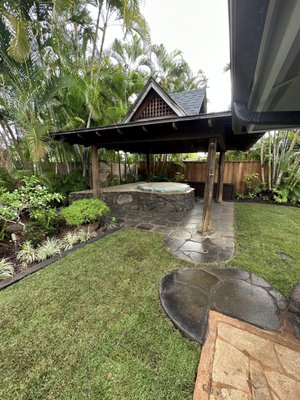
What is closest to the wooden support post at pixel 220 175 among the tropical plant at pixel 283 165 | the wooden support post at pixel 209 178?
the tropical plant at pixel 283 165

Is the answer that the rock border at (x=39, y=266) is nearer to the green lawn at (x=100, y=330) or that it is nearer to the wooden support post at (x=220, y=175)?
the green lawn at (x=100, y=330)

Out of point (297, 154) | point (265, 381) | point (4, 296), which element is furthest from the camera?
point (297, 154)

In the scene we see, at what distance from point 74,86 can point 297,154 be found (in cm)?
854

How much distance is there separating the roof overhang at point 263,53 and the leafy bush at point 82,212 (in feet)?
11.4

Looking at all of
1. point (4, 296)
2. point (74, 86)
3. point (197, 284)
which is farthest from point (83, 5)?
point (197, 284)

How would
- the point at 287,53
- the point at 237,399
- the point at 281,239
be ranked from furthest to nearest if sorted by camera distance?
the point at 281,239 < the point at 237,399 < the point at 287,53

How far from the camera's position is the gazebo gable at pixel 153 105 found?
6375 mm

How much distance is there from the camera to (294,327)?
1.73 metres

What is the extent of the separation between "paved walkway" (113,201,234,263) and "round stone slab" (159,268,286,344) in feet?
1.58

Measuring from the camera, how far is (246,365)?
137cm

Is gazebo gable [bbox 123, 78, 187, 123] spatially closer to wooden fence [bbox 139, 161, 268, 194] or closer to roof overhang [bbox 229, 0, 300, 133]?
wooden fence [bbox 139, 161, 268, 194]

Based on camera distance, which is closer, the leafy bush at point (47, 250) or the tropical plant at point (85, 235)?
the leafy bush at point (47, 250)

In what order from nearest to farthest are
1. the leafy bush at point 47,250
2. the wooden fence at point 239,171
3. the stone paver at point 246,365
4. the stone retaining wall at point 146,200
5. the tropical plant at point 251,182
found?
the stone paver at point 246,365
the leafy bush at point 47,250
the stone retaining wall at point 146,200
the tropical plant at point 251,182
the wooden fence at point 239,171

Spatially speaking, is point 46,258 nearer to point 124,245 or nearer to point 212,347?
point 124,245
